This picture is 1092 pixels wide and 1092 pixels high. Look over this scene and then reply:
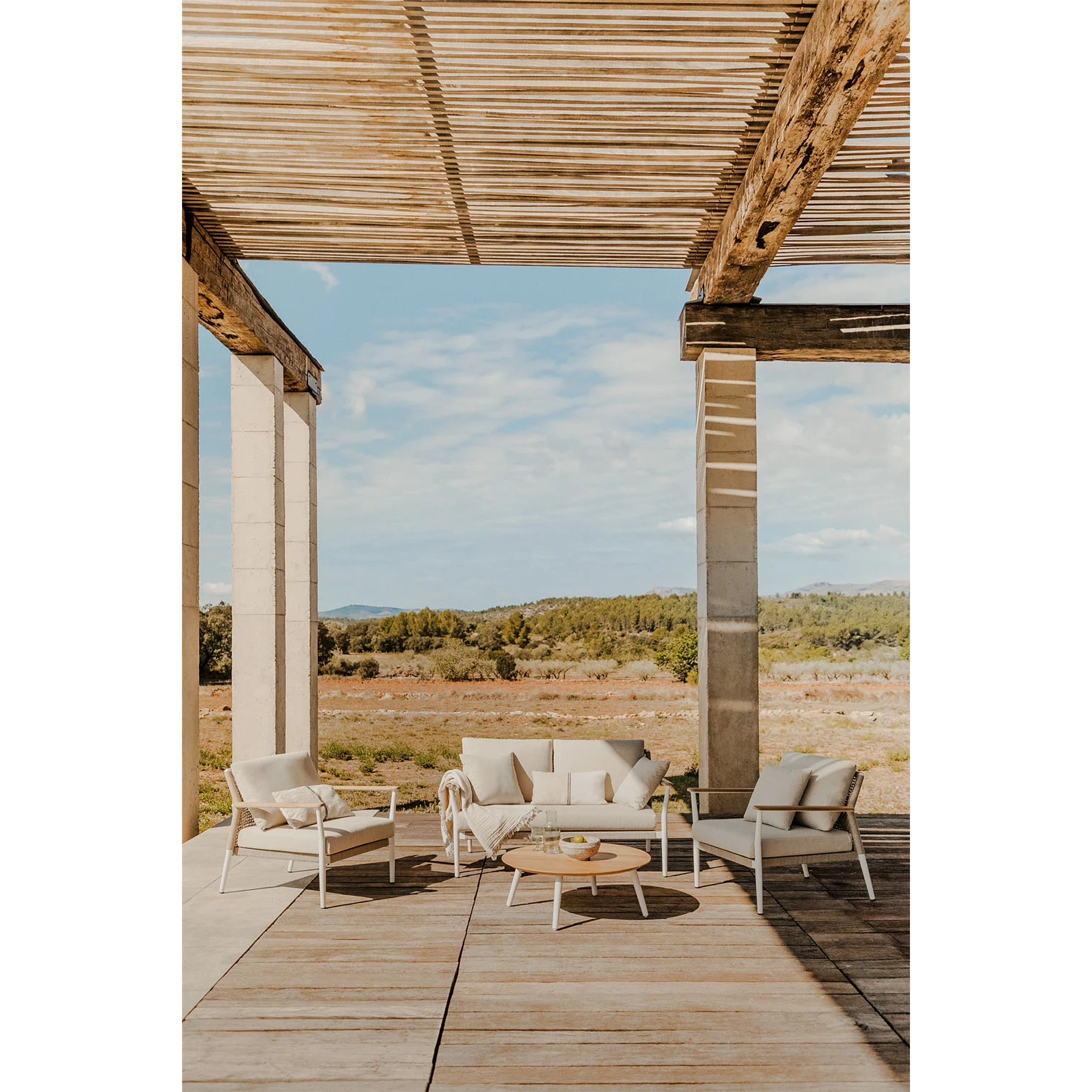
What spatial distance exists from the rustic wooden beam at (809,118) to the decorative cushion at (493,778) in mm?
4162

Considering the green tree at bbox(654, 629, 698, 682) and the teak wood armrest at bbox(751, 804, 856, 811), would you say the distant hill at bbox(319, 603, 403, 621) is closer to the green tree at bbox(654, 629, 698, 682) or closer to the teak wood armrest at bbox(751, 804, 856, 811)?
the green tree at bbox(654, 629, 698, 682)

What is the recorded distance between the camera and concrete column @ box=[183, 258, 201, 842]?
5.83 m

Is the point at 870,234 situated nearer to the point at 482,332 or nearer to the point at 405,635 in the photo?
the point at 405,635

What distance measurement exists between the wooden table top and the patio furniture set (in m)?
0.01

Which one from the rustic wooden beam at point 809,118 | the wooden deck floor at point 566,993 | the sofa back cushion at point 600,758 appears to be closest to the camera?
the wooden deck floor at point 566,993

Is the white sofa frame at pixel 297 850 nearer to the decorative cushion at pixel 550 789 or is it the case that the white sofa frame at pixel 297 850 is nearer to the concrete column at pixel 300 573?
the decorative cushion at pixel 550 789

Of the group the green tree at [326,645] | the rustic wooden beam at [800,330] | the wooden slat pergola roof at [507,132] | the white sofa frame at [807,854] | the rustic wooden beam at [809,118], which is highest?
the wooden slat pergola roof at [507,132]

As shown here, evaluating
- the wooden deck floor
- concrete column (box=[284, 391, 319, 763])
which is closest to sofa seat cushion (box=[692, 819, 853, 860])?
the wooden deck floor

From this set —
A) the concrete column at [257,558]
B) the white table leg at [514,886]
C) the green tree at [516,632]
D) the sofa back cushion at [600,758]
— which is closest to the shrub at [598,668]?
the green tree at [516,632]

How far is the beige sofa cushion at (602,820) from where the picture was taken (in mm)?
6270

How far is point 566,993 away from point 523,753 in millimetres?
2962
